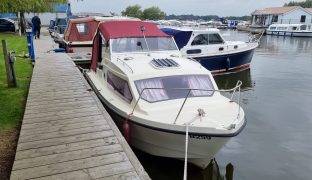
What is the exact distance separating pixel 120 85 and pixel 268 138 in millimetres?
4772

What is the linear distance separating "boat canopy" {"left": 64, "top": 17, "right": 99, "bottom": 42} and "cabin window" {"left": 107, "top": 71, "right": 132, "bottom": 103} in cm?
851

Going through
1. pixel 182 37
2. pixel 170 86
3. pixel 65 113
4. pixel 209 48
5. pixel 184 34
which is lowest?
pixel 65 113

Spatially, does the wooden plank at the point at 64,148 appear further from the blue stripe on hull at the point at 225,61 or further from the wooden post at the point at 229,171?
the blue stripe on hull at the point at 225,61

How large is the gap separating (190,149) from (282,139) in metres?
4.31

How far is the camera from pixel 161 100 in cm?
707

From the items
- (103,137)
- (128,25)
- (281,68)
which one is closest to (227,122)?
(103,137)

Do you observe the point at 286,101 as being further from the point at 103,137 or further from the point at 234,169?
the point at 103,137

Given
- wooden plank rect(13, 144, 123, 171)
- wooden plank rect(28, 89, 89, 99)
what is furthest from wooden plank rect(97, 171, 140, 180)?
wooden plank rect(28, 89, 89, 99)

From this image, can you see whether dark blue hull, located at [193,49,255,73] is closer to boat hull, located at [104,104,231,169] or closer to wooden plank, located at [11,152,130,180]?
boat hull, located at [104,104,231,169]

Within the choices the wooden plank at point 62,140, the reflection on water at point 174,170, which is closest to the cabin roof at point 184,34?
the reflection on water at point 174,170

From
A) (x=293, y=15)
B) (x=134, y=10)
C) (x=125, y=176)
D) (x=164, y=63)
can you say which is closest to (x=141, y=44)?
(x=164, y=63)

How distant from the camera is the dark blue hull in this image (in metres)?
17.0

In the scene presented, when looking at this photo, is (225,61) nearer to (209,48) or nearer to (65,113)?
(209,48)

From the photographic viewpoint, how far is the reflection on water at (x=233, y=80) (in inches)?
651
